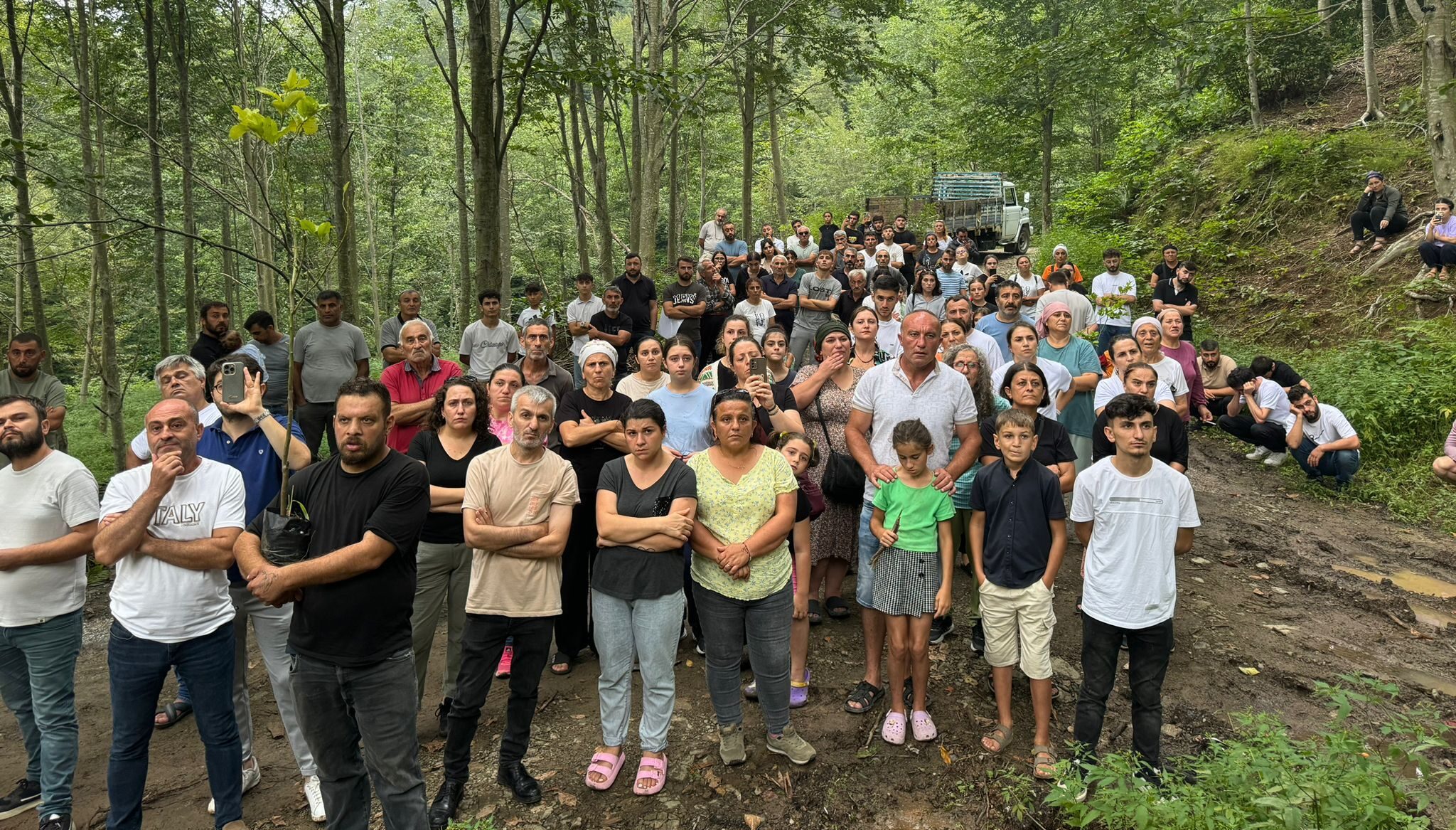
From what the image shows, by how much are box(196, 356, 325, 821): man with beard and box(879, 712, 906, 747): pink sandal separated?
2.87m

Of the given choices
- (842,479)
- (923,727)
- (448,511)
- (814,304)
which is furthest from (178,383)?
(814,304)

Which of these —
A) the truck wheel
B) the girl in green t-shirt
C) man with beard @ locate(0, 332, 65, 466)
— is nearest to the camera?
the girl in green t-shirt

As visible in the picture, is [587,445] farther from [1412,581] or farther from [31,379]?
[1412,581]

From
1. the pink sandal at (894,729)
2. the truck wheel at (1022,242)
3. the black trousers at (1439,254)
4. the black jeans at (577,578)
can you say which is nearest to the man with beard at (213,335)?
the black jeans at (577,578)

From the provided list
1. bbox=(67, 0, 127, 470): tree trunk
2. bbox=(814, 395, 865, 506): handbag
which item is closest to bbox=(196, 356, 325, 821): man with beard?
bbox=(814, 395, 865, 506): handbag

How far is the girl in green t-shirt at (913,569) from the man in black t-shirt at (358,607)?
2378 mm

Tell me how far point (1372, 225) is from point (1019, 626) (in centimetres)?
1266

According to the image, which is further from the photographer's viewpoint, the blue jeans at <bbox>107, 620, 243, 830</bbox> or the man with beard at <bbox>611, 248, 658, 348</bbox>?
the man with beard at <bbox>611, 248, 658, 348</bbox>

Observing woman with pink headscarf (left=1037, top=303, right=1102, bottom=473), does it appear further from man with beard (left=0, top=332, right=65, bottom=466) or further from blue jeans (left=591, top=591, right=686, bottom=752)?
man with beard (left=0, top=332, right=65, bottom=466)

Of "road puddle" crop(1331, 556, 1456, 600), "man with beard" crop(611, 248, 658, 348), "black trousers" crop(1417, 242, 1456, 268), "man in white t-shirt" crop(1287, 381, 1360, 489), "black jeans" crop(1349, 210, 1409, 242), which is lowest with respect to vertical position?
"road puddle" crop(1331, 556, 1456, 600)

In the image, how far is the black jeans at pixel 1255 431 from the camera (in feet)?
28.9

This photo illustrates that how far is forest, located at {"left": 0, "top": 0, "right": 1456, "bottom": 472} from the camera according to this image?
816 cm

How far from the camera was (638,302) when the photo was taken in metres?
9.18

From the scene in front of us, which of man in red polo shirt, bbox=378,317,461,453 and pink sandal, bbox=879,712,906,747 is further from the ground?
man in red polo shirt, bbox=378,317,461,453
